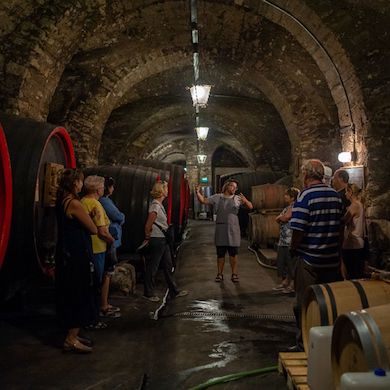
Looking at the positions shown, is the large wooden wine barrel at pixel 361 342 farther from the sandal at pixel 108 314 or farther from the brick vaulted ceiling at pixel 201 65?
the brick vaulted ceiling at pixel 201 65

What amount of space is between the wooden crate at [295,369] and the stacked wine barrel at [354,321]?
122 millimetres

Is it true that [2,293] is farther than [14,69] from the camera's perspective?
No

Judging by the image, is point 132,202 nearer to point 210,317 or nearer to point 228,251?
point 228,251

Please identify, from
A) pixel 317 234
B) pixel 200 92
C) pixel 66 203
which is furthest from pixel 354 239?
pixel 200 92

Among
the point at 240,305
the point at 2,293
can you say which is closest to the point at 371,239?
the point at 240,305

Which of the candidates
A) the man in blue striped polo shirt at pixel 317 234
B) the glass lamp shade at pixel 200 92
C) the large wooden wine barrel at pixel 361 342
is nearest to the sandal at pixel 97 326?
the man in blue striped polo shirt at pixel 317 234

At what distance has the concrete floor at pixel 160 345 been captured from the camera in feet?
8.57

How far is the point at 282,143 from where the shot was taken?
14.3m

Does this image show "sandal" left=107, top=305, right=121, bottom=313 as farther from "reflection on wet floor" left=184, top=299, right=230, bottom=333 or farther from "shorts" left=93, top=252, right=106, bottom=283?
"reflection on wet floor" left=184, top=299, right=230, bottom=333

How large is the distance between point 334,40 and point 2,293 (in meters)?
5.95

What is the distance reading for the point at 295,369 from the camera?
2.30 m

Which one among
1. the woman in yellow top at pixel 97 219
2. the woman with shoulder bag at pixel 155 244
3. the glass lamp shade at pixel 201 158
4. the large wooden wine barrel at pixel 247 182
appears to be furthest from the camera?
the glass lamp shade at pixel 201 158

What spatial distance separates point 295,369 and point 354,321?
0.91 meters

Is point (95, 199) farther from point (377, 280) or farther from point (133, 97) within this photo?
point (133, 97)
